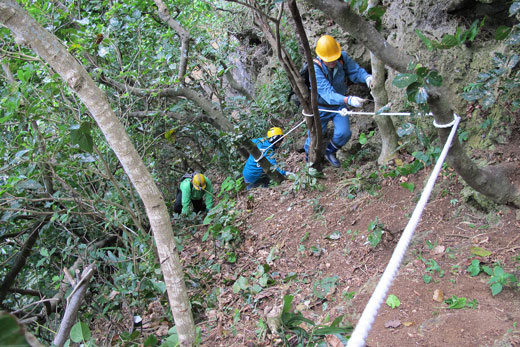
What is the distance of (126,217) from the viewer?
4.58m

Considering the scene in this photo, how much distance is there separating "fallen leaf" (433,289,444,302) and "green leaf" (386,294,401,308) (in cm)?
25

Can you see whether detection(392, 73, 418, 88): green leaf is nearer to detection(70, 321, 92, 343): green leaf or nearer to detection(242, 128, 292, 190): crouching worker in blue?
detection(70, 321, 92, 343): green leaf

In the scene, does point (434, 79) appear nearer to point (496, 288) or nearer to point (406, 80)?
point (406, 80)

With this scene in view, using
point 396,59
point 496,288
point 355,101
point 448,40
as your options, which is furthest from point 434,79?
point 355,101

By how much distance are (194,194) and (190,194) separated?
0.68 feet

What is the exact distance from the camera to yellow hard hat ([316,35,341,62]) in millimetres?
4941

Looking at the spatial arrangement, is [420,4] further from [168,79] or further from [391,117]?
[168,79]

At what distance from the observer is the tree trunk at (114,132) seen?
1.96 metres

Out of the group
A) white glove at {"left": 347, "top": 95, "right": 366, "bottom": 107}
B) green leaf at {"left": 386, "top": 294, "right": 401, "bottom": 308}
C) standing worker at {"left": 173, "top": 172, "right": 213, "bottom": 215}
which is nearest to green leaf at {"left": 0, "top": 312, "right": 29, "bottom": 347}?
green leaf at {"left": 386, "top": 294, "right": 401, "bottom": 308}

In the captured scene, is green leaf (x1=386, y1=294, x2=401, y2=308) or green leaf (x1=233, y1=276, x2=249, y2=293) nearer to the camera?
green leaf (x1=386, y1=294, x2=401, y2=308)

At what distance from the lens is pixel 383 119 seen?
174 inches

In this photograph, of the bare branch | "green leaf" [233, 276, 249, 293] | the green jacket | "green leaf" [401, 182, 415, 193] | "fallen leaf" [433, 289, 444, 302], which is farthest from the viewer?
the green jacket

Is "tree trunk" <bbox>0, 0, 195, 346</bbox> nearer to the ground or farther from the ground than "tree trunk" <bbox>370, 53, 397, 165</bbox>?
farther from the ground

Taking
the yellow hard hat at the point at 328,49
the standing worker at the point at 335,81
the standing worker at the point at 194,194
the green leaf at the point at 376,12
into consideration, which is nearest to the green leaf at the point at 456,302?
the green leaf at the point at 376,12
